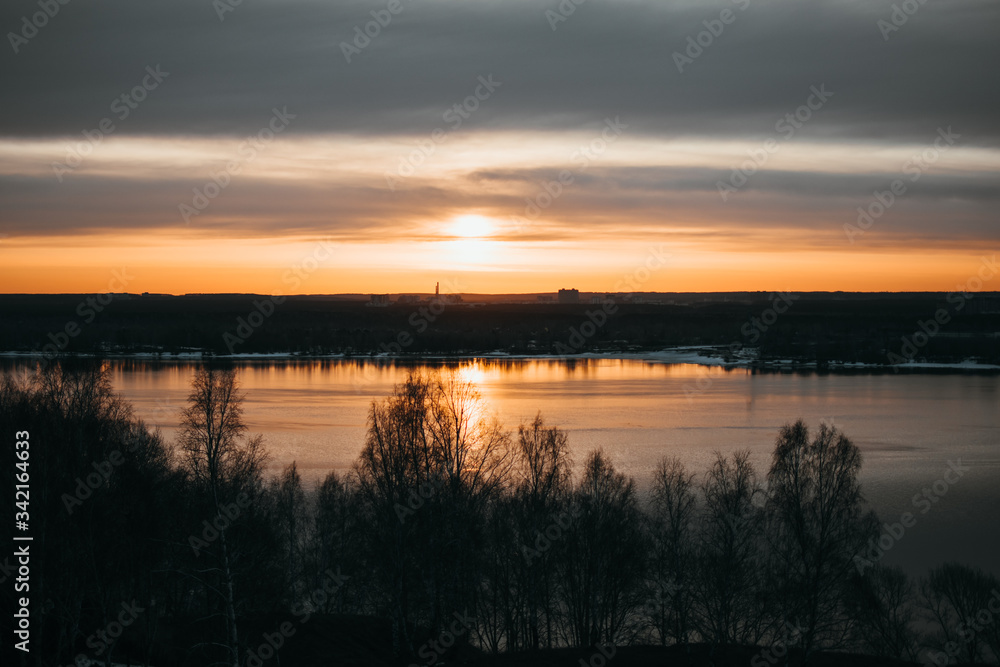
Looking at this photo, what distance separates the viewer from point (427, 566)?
1527cm

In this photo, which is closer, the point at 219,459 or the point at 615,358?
the point at 219,459

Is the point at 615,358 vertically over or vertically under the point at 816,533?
over

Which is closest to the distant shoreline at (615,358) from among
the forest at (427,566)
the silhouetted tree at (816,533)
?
the forest at (427,566)

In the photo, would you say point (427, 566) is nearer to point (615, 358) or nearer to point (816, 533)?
point (816, 533)

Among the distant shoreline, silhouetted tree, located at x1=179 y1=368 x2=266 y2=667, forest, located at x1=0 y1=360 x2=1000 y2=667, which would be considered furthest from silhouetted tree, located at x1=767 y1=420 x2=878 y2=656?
the distant shoreline

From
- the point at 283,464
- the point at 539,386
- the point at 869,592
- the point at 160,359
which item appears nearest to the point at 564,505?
the point at 869,592

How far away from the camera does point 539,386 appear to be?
2239 inches

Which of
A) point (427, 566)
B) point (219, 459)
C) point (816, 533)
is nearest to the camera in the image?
point (219, 459)

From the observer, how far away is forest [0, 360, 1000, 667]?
12391 millimetres

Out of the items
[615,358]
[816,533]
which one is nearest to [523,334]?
[615,358]

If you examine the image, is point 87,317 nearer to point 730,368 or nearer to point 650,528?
point 730,368

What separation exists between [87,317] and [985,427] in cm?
10969

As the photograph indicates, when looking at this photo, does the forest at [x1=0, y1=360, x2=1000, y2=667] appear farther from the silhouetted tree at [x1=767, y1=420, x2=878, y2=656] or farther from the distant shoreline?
the distant shoreline

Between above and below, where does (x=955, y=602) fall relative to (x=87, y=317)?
below
